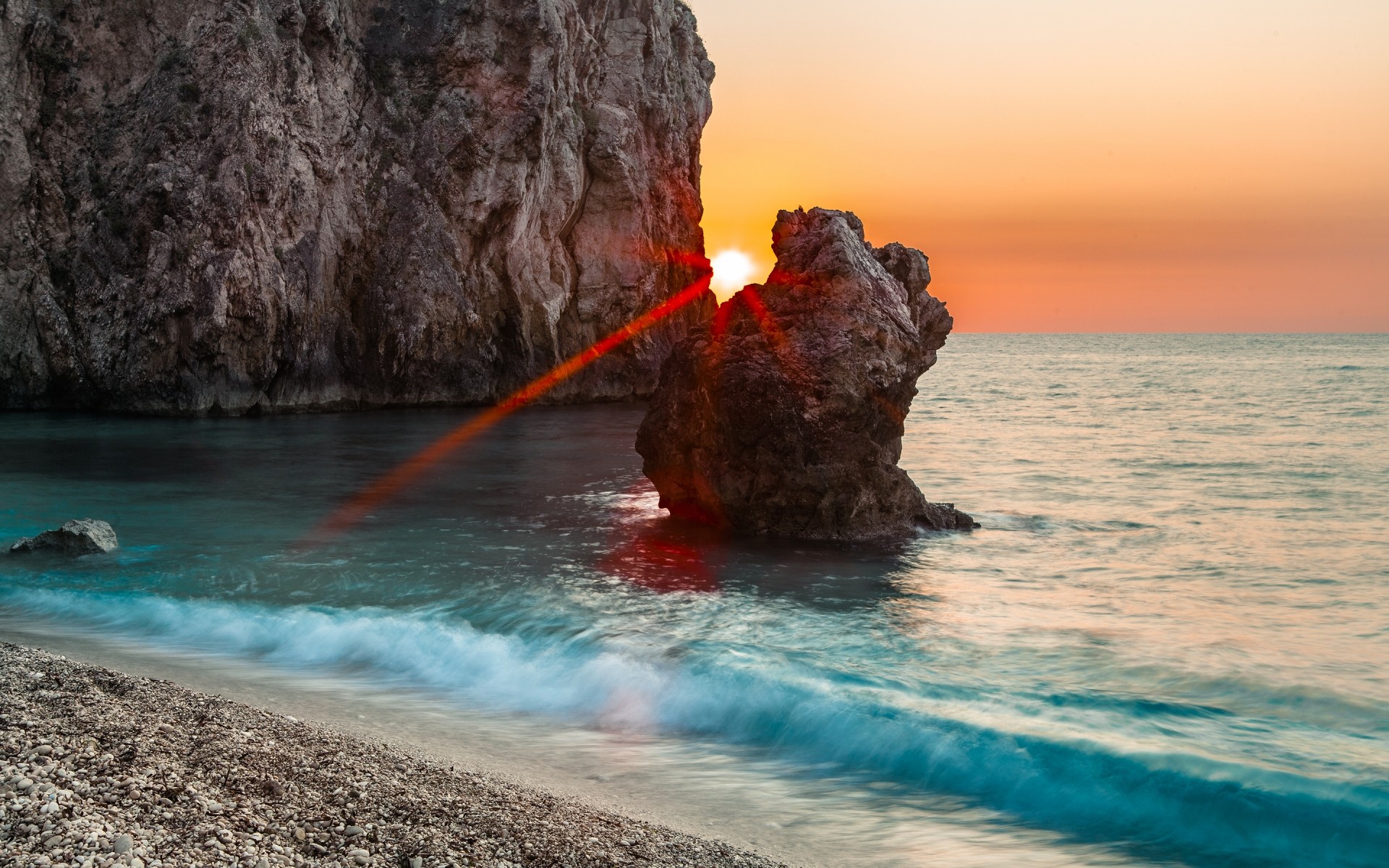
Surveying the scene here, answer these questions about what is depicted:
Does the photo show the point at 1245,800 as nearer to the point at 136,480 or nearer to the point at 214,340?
the point at 136,480

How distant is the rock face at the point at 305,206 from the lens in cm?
3073

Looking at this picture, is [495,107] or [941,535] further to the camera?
[495,107]

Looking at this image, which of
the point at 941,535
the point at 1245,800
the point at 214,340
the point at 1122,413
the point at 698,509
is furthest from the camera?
the point at 1122,413

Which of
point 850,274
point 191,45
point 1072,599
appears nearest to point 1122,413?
point 850,274

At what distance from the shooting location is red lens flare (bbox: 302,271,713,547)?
15.2 meters

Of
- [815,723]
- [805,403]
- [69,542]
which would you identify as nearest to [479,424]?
[69,542]

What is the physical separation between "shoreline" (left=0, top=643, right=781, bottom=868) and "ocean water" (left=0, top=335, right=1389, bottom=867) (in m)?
0.96

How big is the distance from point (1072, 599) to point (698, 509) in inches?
224

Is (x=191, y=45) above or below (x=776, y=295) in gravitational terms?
above

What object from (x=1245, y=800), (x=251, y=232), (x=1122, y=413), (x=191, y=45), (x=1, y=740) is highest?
(x=191, y=45)

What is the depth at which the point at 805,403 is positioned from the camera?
1344 centimetres

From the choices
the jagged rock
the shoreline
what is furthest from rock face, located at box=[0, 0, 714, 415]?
the shoreline

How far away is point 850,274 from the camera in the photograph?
1405 centimetres

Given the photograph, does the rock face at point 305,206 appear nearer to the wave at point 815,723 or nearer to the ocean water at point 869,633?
the ocean water at point 869,633
